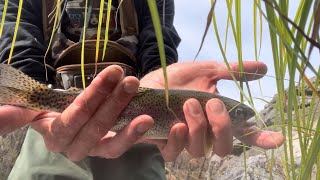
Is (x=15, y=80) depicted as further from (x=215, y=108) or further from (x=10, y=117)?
(x=215, y=108)

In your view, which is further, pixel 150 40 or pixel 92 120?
pixel 150 40

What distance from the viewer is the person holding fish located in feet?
4.87

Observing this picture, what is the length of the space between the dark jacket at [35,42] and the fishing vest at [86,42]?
4 cm

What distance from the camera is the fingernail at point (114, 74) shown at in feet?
4.52

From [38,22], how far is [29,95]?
2.40 feet

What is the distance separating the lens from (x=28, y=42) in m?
2.20

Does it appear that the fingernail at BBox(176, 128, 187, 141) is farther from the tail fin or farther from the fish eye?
the tail fin

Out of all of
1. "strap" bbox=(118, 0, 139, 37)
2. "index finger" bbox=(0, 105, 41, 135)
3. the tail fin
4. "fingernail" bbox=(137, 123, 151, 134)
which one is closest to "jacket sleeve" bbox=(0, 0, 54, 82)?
"strap" bbox=(118, 0, 139, 37)

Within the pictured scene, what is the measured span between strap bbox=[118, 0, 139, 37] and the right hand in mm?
717

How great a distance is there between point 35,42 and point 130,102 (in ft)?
2.50

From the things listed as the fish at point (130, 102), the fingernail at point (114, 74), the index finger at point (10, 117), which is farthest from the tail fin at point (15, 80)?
the fingernail at point (114, 74)

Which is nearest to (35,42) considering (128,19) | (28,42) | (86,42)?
(28,42)

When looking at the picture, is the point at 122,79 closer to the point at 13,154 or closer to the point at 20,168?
the point at 20,168

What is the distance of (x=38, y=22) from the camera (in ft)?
7.52
